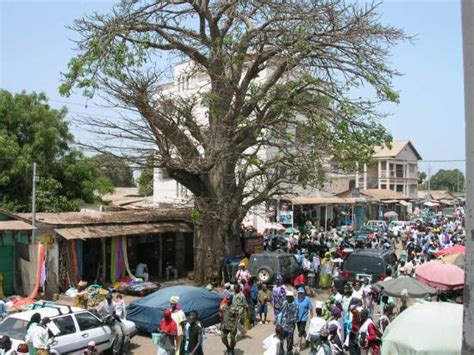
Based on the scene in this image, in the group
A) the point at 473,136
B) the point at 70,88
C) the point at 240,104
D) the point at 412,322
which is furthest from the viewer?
the point at 240,104

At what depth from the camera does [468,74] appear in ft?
16.9

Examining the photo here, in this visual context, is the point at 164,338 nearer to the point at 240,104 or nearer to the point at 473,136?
the point at 473,136

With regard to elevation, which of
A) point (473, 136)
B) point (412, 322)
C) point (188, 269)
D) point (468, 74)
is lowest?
point (188, 269)

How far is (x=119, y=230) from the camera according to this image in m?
19.7

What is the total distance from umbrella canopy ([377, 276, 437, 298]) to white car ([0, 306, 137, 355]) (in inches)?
255

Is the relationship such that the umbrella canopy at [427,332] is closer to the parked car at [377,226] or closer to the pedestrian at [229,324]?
the pedestrian at [229,324]

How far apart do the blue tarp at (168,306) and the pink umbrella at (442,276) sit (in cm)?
560

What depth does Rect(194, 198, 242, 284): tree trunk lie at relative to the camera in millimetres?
20578

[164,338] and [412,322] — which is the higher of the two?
[412,322]

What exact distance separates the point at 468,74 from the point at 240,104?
1525 cm

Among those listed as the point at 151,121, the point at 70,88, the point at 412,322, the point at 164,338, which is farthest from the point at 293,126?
the point at 412,322

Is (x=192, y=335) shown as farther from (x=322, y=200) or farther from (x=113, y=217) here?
(x=322, y=200)

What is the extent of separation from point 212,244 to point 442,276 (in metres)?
9.80

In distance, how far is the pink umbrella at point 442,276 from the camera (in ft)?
42.6
